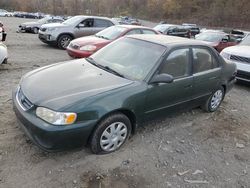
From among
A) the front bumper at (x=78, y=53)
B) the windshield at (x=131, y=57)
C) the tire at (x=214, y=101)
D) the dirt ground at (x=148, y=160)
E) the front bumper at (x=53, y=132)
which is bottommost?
the dirt ground at (x=148, y=160)

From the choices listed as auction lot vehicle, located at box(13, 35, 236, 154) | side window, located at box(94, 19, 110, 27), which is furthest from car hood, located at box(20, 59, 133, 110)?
side window, located at box(94, 19, 110, 27)

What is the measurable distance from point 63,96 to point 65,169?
3.02 ft

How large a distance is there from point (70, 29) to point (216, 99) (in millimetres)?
8003

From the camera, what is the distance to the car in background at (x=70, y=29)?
1134 cm

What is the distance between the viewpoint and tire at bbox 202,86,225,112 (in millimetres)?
5180

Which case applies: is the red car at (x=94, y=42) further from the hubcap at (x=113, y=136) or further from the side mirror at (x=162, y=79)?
the hubcap at (x=113, y=136)

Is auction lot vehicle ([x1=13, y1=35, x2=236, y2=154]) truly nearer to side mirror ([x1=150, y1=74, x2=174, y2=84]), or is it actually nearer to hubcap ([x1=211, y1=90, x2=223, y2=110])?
side mirror ([x1=150, y1=74, x2=174, y2=84])

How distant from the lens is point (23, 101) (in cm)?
336

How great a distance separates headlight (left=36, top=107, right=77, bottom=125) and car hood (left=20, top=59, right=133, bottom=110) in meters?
0.06

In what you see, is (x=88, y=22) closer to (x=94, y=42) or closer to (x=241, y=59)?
(x=94, y=42)

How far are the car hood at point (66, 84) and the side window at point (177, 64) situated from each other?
70 centimetres

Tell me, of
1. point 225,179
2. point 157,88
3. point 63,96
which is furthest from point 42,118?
point 225,179

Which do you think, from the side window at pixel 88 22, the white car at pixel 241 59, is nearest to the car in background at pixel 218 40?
the white car at pixel 241 59

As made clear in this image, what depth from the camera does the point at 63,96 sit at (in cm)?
321
